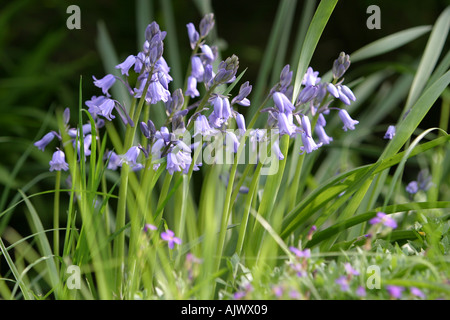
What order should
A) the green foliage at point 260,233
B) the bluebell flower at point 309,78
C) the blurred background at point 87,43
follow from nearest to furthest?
1. the green foliage at point 260,233
2. the bluebell flower at point 309,78
3. the blurred background at point 87,43

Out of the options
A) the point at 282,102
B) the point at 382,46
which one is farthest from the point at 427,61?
the point at 282,102

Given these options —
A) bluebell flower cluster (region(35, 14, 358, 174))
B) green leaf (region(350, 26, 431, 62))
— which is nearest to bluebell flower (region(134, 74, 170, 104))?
bluebell flower cluster (region(35, 14, 358, 174))

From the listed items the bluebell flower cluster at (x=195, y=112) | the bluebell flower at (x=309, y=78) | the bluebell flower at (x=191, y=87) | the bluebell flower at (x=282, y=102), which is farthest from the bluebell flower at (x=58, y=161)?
the bluebell flower at (x=309, y=78)

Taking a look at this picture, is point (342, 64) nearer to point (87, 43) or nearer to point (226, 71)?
point (226, 71)

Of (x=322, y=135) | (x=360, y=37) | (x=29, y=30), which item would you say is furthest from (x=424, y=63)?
(x=29, y=30)

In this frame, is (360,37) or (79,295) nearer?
(79,295)

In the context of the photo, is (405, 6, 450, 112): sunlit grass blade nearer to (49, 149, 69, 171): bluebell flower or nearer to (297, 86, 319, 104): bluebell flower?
(297, 86, 319, 104): bluebell flower

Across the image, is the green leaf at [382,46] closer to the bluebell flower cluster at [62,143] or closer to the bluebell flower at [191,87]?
the bluebell flower at [191,87]
